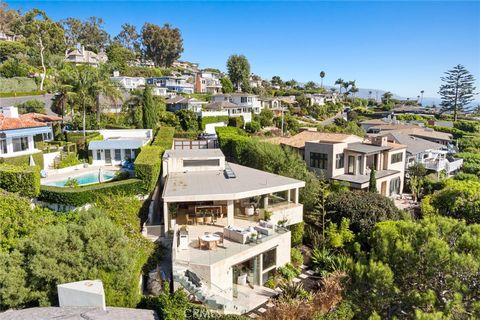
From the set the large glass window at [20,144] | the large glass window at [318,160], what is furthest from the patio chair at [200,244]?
the large glass window at [318,160]

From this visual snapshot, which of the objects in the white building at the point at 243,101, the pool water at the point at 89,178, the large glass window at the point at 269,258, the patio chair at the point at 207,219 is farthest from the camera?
the white building at the point at 243,101

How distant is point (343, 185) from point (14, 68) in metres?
62.5

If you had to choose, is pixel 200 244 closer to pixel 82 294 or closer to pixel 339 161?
pixel 82 294

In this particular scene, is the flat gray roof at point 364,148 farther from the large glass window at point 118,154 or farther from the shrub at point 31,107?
the shrub at point 31,107

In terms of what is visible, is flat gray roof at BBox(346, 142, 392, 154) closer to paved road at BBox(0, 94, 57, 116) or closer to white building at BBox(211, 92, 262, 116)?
white building at BBox(211, 92, 262, 116)

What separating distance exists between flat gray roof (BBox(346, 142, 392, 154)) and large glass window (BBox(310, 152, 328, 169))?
244cm

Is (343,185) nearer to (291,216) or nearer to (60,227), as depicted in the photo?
(291,216)

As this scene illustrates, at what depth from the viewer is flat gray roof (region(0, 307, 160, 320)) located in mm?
11953

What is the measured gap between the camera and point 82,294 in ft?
41.6

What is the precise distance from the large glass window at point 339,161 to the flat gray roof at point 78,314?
23561 millimetres

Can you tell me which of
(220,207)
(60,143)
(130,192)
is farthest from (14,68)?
(220,207)

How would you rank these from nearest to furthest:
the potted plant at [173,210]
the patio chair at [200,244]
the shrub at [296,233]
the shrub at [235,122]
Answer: the patio chair at [200,244], the potted plant at [173,210], the shrub at [296,233], the shrub at [235,122]

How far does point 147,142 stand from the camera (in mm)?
34719

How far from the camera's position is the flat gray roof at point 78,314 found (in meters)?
12.0
